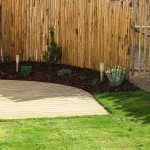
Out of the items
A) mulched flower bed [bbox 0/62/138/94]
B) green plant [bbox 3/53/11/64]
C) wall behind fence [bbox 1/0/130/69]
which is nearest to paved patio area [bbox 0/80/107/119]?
mulched flower bed [bbox 0/62/138/94]

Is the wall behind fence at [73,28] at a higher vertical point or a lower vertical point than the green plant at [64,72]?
higher

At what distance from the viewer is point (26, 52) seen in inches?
508

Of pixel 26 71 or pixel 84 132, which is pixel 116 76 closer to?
pixel 26 71

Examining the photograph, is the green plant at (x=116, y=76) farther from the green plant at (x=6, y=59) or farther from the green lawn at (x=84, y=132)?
the green plant at (x=6, y=59)

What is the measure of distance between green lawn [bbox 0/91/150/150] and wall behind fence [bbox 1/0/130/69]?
3.28 m

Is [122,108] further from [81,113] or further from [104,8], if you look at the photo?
[104,8]

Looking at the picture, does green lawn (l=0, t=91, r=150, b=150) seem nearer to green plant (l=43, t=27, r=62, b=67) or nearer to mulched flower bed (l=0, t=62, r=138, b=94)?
mulched flower bed (l=0, t=62, r=138, b=94)

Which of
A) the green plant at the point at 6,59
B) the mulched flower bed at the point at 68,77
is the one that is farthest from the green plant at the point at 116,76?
the green plant at the point at 6,59

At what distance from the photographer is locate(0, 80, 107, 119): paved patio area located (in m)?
7.82

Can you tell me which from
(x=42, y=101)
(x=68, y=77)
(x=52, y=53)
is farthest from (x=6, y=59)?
(x=42, y=101)

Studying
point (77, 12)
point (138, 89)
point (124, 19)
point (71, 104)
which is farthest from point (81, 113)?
point (77, 12)

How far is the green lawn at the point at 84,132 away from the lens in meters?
5.98

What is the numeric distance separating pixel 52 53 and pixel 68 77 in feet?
4.09

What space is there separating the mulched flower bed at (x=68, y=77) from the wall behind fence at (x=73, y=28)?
0.39 metres
